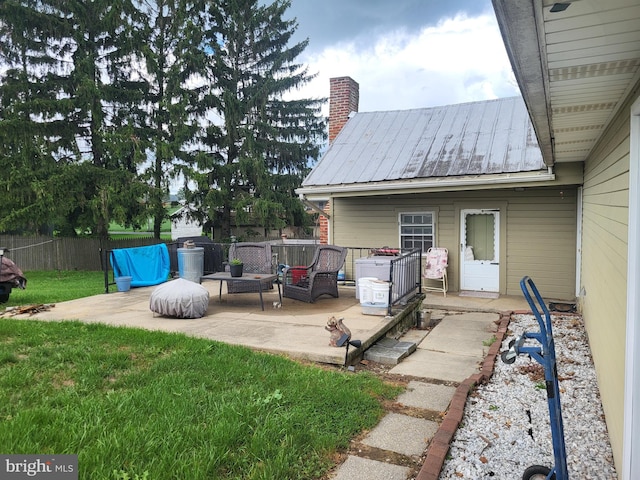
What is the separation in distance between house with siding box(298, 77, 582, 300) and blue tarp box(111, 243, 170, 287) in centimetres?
341

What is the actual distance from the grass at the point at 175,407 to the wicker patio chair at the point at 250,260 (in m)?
2.72

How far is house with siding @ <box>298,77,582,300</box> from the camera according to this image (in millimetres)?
8438

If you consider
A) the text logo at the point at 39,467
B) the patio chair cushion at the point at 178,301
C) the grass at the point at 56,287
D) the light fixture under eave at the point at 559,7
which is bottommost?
the grass at the point at 56,287

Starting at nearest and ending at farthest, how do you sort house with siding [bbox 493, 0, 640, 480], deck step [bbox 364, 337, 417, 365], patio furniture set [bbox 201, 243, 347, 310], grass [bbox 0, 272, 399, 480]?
house with siding [bbox 493, 0, 640, 480], grass [bbox 0, 272, 399, 480], deck step [bbox 364, 337, 417, 365], patio furniture set [bbox 201, 243, 347, 310]

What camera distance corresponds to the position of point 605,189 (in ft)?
12.8

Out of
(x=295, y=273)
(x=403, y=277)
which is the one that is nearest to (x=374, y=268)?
(x=403, y=277)

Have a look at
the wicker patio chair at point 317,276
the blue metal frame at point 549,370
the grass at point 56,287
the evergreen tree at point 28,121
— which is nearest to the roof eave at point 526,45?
the blue metal frame at point 549,370

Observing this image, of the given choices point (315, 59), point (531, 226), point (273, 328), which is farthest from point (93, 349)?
point (315, 59)

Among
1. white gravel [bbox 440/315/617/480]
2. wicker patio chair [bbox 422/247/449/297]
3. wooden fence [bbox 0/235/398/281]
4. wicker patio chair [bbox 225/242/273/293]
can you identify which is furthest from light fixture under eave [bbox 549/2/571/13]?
wooden fence [bbox 0/235/398/281]

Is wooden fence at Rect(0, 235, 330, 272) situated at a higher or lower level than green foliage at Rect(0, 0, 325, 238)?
lower

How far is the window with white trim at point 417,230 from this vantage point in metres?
9.72

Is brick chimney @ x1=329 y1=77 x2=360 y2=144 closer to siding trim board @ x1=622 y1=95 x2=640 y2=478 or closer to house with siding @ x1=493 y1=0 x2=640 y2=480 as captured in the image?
house with siding @ x1=493 y1=0 x2=640 y2=480

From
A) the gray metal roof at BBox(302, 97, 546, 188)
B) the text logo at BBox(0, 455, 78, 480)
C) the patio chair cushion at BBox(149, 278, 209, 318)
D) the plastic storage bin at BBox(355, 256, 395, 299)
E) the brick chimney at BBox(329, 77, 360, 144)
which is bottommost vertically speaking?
the text logo at BBox(0, 455, 78, 480)

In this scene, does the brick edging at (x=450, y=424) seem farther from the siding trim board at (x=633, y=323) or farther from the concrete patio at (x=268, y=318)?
the concrete patio at (x=268, y=318)
